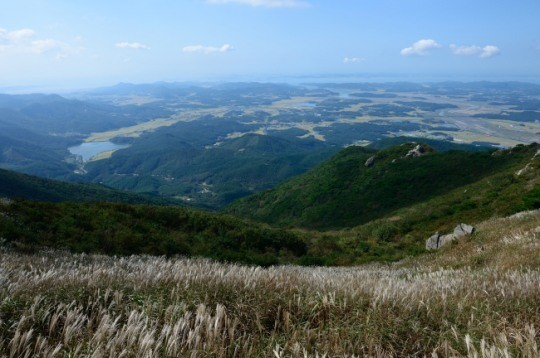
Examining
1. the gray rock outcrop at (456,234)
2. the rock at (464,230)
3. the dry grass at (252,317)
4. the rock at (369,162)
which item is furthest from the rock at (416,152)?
the dry grass at (252,317)

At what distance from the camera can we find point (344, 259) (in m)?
24.0

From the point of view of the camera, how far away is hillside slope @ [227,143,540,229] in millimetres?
64125

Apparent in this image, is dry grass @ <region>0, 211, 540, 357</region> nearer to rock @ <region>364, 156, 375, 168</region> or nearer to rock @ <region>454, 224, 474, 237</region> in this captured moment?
rock @ <region>454, 224, 474, 237</region>

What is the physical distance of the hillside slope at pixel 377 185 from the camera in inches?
2525

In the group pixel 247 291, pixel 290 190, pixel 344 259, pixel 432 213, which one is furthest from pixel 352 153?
pixel 247 291

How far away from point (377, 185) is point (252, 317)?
260 feet

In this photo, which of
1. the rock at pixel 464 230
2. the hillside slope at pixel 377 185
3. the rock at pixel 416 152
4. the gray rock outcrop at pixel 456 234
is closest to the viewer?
the rock at pixel 464 230

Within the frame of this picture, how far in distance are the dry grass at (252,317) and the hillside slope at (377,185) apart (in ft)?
145

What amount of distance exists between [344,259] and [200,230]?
10.5m

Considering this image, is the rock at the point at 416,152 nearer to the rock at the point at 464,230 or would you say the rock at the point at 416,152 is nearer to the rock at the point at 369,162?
the rock at the point at 369,162

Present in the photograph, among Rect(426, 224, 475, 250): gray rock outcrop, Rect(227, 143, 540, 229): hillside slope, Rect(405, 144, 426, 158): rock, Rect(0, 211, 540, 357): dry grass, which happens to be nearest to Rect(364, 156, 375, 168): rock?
Rect(227, 143, 540, 229): hillside slope

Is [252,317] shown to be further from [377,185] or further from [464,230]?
[377,185]

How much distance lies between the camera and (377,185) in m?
78.4

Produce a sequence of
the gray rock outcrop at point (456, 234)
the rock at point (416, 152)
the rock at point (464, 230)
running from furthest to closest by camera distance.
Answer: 1. the rock at point (416, 152)
2. the gray rock outcrop at point (456, 234)
3. the rock at point (464, 230)
